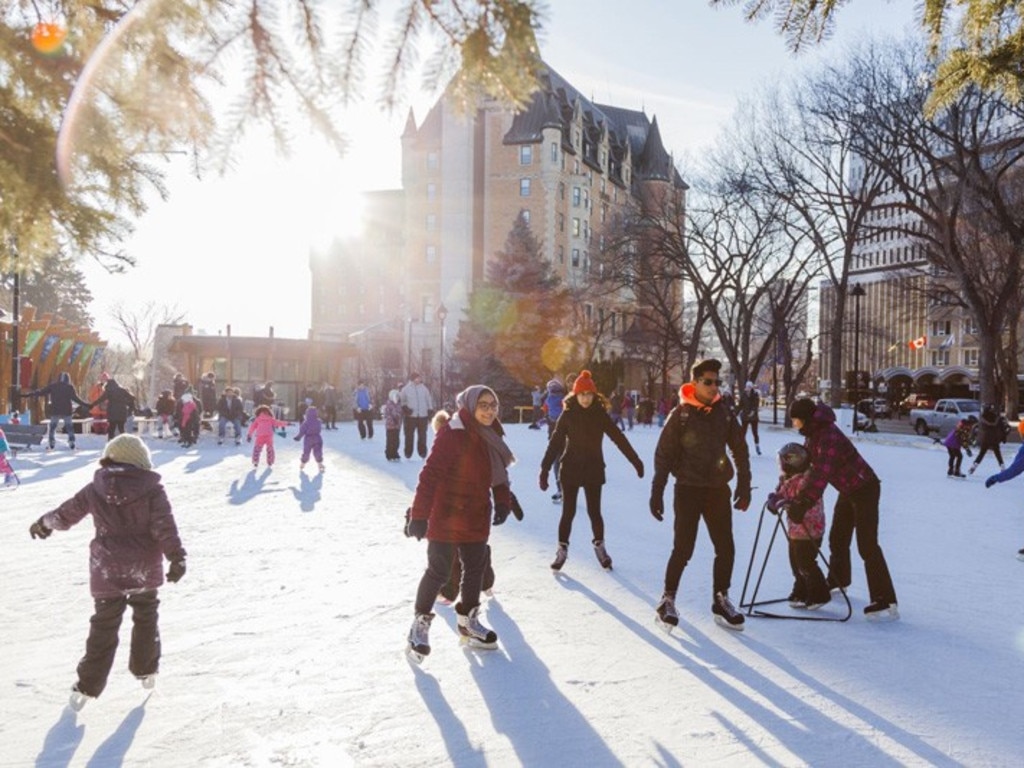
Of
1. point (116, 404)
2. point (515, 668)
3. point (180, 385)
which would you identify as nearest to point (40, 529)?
point (515, 668)

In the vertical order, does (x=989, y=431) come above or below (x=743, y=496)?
below

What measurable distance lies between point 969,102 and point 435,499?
22.3 meters

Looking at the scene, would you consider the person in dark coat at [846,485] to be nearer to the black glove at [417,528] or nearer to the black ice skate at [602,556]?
the black ice skate at [602,556]

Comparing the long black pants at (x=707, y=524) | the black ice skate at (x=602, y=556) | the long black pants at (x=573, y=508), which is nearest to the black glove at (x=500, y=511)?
the long black pants at (x=707, y=524)

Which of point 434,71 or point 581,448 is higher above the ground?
point 434,71

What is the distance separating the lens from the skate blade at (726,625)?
19.2 ft

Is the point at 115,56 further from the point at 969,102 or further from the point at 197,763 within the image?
the point at 969,102

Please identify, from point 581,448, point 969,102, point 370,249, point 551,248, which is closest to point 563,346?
point 551,248

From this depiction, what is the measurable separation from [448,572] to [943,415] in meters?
36.2

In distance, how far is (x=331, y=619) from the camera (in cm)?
600

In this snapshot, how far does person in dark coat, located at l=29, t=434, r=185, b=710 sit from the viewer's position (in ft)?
14.5

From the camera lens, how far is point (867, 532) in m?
6.33

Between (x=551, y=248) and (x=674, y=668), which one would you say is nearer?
(x=674, y=668)

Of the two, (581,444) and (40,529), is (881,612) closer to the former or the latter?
(581,444)
